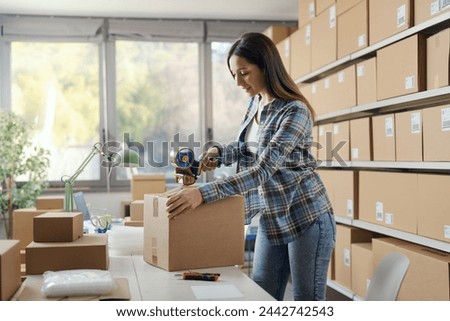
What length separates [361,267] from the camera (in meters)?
3.04

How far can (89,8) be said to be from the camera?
4793 mm

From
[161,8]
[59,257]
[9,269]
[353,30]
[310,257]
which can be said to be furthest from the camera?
[161,8]

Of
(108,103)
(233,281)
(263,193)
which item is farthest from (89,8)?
(233,281)

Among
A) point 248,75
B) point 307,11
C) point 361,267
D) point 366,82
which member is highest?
point 307,11

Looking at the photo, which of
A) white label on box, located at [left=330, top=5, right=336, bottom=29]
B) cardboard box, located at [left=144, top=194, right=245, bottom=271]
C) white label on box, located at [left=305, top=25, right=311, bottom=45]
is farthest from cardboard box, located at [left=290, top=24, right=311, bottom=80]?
cardboard box, located at [left=144, top=194, right=245, bottom=271]

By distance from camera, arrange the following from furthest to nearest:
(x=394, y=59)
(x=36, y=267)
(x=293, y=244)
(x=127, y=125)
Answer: (x=127, y=125) → (x=394, y=59) → (x=293, y=244) → (x=36, y=267)

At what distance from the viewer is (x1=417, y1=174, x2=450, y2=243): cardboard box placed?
2.30 meters

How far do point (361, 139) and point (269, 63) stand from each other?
4.83 ft

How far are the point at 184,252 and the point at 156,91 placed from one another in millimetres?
3788

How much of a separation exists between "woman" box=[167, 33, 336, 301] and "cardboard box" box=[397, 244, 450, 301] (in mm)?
791

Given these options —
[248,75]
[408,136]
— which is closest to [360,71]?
[408,136]

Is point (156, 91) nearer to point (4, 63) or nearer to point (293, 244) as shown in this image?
point (4, 63)

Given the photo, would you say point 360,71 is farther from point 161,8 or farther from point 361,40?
point 161,8
